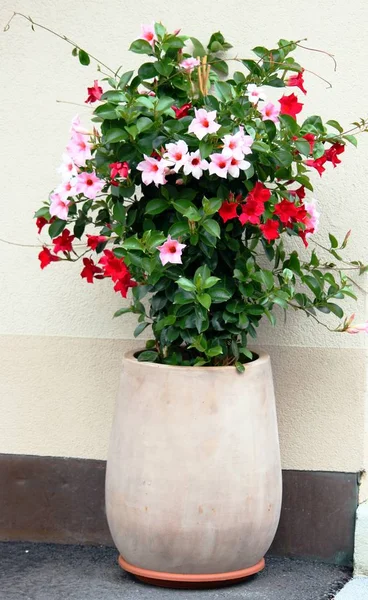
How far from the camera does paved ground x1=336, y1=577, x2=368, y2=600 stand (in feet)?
12.4

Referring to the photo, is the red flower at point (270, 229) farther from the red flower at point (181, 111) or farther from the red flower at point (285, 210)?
the red flower at point (181, 111)

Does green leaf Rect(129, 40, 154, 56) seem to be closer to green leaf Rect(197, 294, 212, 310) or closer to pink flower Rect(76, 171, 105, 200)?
pink flower Rect(76, 171, 105, 200)

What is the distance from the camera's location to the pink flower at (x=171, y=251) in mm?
3508

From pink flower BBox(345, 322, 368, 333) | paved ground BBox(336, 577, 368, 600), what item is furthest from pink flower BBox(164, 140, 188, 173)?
paved ground BBox(336, 577, 368, 600)

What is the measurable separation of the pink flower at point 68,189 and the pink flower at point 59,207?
0.08 feet

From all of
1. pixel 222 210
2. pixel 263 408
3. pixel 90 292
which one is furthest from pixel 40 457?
pixel 222 210

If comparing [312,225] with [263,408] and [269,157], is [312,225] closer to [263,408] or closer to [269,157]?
[269,157]

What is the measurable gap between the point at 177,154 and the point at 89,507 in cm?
158

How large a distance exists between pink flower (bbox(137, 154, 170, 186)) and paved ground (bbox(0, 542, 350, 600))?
1.43m

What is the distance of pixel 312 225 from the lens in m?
3.83

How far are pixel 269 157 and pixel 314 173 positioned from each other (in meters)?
0.52

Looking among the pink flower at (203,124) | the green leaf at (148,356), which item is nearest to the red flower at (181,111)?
the pink flower at (203,124)

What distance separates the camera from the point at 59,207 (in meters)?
3.66

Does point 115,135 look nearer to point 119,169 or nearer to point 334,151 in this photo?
point 119,169
